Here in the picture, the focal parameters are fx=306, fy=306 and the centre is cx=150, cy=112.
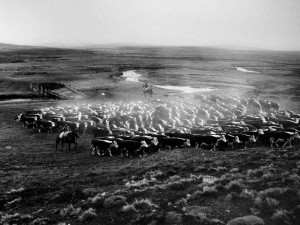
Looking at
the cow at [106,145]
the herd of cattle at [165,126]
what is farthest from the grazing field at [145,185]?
the herd of cattle at [165,126]

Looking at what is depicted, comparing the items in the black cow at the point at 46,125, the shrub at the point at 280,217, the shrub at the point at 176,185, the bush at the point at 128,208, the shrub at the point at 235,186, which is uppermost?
the shrub at the point at 280,217

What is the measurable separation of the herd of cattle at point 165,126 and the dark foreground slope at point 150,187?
39.1 inches

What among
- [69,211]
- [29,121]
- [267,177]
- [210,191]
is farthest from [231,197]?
[29,121]

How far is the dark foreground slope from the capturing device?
895 cm

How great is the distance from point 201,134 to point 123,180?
6.42 meters

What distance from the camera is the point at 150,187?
11.0 m

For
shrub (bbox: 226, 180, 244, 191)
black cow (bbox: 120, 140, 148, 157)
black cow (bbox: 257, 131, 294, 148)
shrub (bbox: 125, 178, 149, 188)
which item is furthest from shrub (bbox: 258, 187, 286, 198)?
black cow (bbox: 257, 131, 294, 148)

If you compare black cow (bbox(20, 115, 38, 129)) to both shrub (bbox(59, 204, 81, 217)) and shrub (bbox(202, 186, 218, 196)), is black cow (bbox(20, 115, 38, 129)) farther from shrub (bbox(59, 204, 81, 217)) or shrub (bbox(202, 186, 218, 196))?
shrub (bbox(202, 186, 218, 196))

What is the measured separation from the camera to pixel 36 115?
71.7 feet

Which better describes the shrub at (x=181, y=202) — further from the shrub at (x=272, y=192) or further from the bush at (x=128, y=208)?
the shrub at (x=272, y=192)

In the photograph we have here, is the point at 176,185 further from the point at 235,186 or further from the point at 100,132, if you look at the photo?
the point at 100,132

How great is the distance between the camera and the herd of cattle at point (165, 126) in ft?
53.5

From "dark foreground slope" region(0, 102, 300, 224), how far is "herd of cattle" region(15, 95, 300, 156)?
39.1 inches

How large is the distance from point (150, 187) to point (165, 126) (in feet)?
31.1
